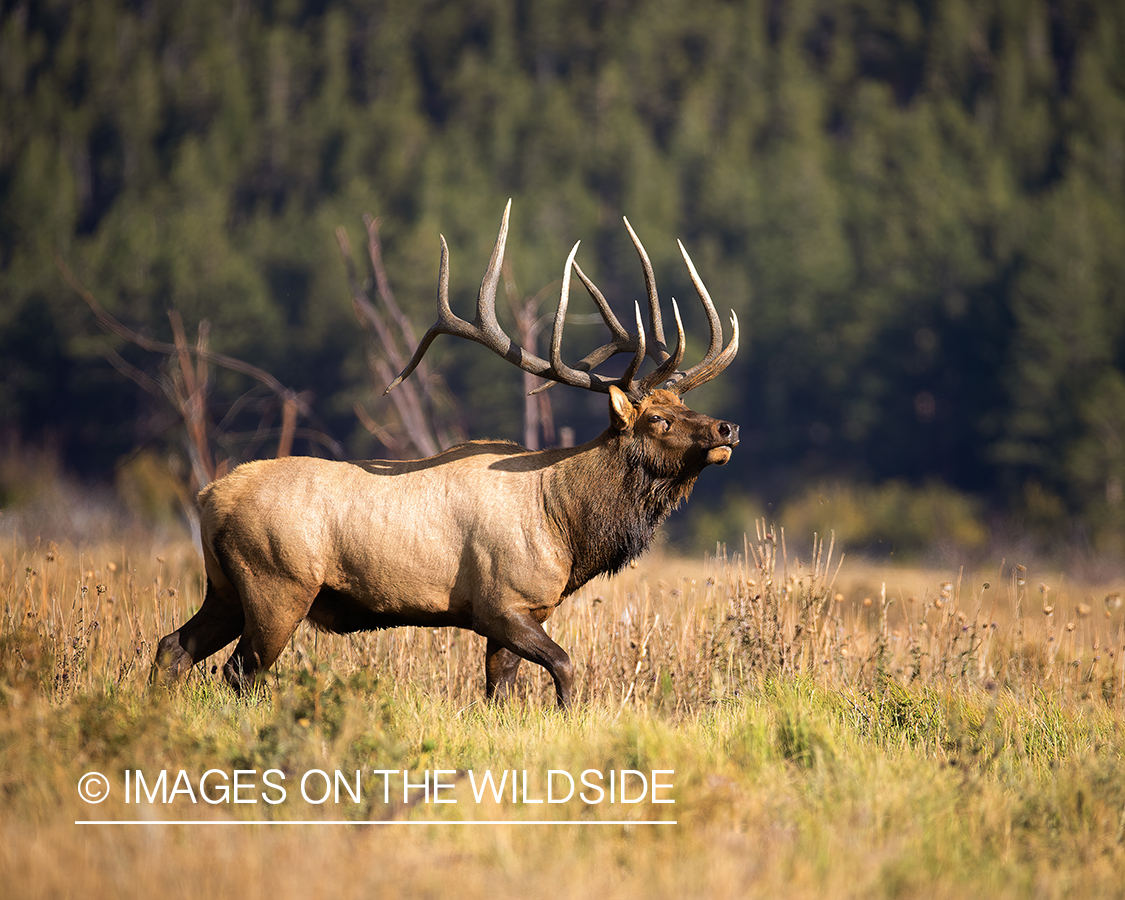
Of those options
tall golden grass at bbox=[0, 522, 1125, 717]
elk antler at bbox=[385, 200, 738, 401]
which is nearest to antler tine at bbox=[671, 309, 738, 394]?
elk antler at bbox=[385, 200, 738, 401]

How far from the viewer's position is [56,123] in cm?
4703

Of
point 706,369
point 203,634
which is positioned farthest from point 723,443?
point 203,634

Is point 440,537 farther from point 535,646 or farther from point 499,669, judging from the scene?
point 499,669

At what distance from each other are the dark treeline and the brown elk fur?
2597 cm

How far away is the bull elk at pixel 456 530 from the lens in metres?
5.45

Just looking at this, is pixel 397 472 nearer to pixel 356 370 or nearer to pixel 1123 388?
pixel 1123 388

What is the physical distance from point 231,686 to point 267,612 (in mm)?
489

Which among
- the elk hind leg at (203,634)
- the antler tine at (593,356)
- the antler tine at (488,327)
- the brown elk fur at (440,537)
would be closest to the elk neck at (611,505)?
the brown elk fur at (440,537)

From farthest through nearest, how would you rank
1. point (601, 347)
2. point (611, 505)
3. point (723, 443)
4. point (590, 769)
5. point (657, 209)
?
point (657, 209) < point (601, 347) < point (611, 505) < point (723, 443) < point (590, 769)

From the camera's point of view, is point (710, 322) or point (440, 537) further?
point (710, 322)

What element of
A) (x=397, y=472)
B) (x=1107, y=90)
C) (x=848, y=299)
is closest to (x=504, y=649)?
(x=397, y=472)

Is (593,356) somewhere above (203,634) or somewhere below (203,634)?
above

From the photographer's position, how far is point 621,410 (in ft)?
18.5

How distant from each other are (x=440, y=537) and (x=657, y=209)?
39155mm
